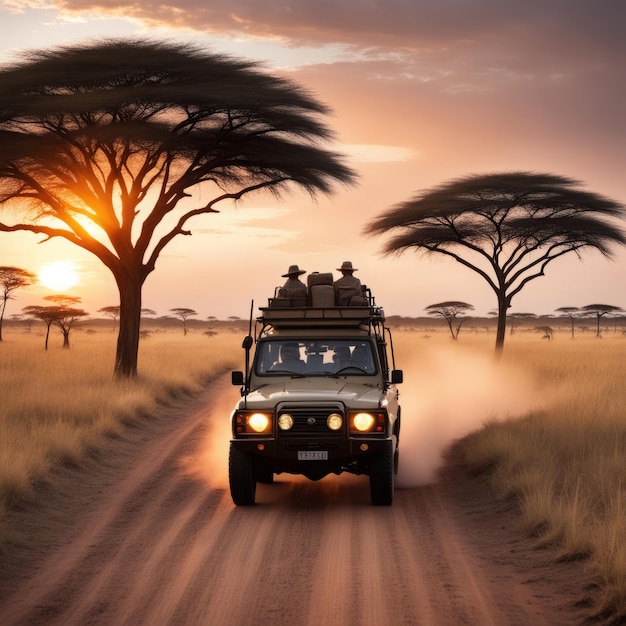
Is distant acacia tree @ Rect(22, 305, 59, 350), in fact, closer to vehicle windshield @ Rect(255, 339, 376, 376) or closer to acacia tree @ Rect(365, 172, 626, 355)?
acacia tree @ Rect(365, 172, 626, 355)

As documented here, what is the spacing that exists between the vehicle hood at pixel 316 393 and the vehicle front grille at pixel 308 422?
0.10 meters

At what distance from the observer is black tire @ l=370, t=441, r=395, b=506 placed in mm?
9680

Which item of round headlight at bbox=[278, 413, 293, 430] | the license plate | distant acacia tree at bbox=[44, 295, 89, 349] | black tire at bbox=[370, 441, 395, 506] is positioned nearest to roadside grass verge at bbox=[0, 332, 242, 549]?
round headlight at bbox=[278, 413, 293, 430]

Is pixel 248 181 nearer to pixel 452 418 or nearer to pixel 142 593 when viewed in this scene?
pixel 452 418

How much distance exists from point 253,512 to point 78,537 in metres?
1.84

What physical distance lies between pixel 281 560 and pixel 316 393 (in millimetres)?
Answer: 2500

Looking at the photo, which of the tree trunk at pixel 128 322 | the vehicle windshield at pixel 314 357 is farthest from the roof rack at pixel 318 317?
the tree trunk at pixel 128 322

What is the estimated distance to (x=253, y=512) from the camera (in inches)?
381

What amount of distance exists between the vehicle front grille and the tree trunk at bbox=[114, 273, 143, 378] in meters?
15.5

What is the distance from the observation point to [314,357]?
1112 centimetres

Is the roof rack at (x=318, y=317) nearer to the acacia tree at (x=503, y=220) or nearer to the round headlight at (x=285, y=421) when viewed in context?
the round headlight at (x=285, y=421)

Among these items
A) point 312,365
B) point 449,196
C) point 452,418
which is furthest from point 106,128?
point 449,196

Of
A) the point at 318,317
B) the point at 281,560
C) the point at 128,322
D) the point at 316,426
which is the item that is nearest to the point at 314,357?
the point at 318,317

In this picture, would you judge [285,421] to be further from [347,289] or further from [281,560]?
[347,289]
